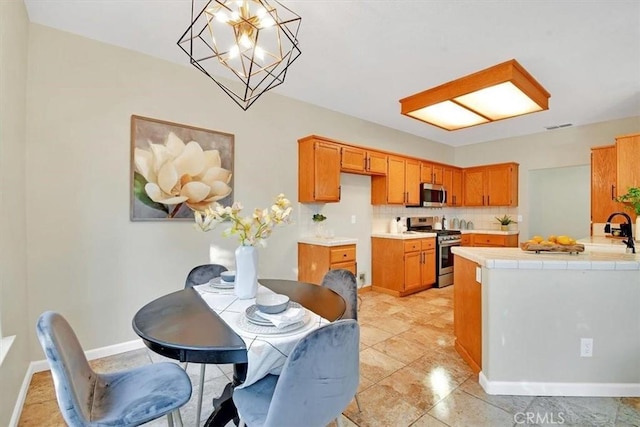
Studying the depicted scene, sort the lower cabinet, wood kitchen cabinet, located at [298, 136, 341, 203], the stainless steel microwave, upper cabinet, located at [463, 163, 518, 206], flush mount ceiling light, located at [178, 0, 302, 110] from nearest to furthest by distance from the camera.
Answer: flush mount ceiling light, located at [178, 0, 302, 110], wood kitchen cabinet, located at [298, 136, 341, 203], the lower cabinet, the stainless steel microwave, upper cabinet, located at [463, 163, 518, 206]

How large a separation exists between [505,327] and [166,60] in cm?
367

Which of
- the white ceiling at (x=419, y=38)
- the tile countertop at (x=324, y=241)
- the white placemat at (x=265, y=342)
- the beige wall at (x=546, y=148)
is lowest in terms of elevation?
the white placemat at (x=265, y=342)

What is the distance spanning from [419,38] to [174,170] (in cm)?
248

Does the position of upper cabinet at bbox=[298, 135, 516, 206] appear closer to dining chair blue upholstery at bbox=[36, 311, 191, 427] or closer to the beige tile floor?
the beige tile floor

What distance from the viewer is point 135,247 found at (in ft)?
9.18

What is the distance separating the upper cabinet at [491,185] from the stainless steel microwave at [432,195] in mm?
744

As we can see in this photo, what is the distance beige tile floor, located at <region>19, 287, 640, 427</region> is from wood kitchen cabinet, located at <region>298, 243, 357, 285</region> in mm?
968

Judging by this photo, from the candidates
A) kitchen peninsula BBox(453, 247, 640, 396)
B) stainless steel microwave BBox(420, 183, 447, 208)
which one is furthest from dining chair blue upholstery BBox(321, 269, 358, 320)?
stainless steel microwave BBox(420, 183, 447, 208)

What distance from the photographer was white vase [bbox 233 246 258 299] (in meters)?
1.72

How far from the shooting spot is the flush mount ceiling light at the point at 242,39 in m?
1.49

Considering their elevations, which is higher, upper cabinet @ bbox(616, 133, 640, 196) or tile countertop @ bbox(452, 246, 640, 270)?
upper cabinet @ bbox(616, 133, 640, 196)

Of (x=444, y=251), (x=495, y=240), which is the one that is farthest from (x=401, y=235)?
(x=495, y=240)

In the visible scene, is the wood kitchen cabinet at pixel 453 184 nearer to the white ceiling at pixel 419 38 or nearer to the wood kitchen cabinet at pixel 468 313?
the white ceiling at pixel 419 38

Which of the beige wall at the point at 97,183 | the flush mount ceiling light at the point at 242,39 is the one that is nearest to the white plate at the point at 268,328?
the flush mount ceiling light at the point at 242,39
